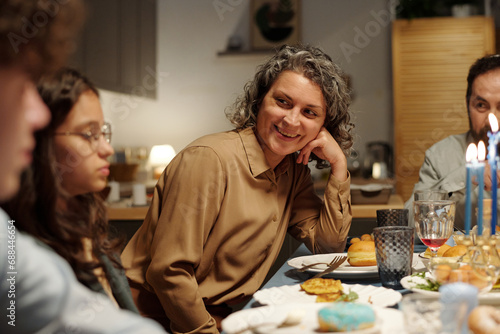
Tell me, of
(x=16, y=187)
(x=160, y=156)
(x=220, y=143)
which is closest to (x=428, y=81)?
(x=160, y=156)

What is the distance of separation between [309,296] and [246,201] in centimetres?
51

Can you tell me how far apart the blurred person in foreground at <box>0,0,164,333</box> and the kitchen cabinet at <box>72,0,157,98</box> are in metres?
3.05

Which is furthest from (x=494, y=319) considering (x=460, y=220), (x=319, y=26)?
(x=319, y=26)

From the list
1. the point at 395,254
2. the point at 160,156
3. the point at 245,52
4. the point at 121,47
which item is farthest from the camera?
the point at 245,52

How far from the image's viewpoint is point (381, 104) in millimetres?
5250

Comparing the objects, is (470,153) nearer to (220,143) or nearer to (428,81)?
(220,143)

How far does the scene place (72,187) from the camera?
2.90 ft

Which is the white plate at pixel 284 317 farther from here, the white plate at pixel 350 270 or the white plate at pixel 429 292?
the white plate at pixel 350 270

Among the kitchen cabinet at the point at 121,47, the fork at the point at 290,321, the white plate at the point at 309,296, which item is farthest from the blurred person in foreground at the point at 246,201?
the kitchen cabinet at the point at 121,47

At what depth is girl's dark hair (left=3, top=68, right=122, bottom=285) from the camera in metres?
0.74

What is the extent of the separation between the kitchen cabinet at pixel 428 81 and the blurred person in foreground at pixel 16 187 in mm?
4252

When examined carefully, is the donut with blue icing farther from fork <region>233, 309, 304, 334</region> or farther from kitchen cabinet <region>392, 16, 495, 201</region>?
kitchen cabinet <region>392, 16, 495, 201</region>

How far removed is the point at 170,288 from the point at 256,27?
454 centimetres

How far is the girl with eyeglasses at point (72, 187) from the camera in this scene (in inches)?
29.8
